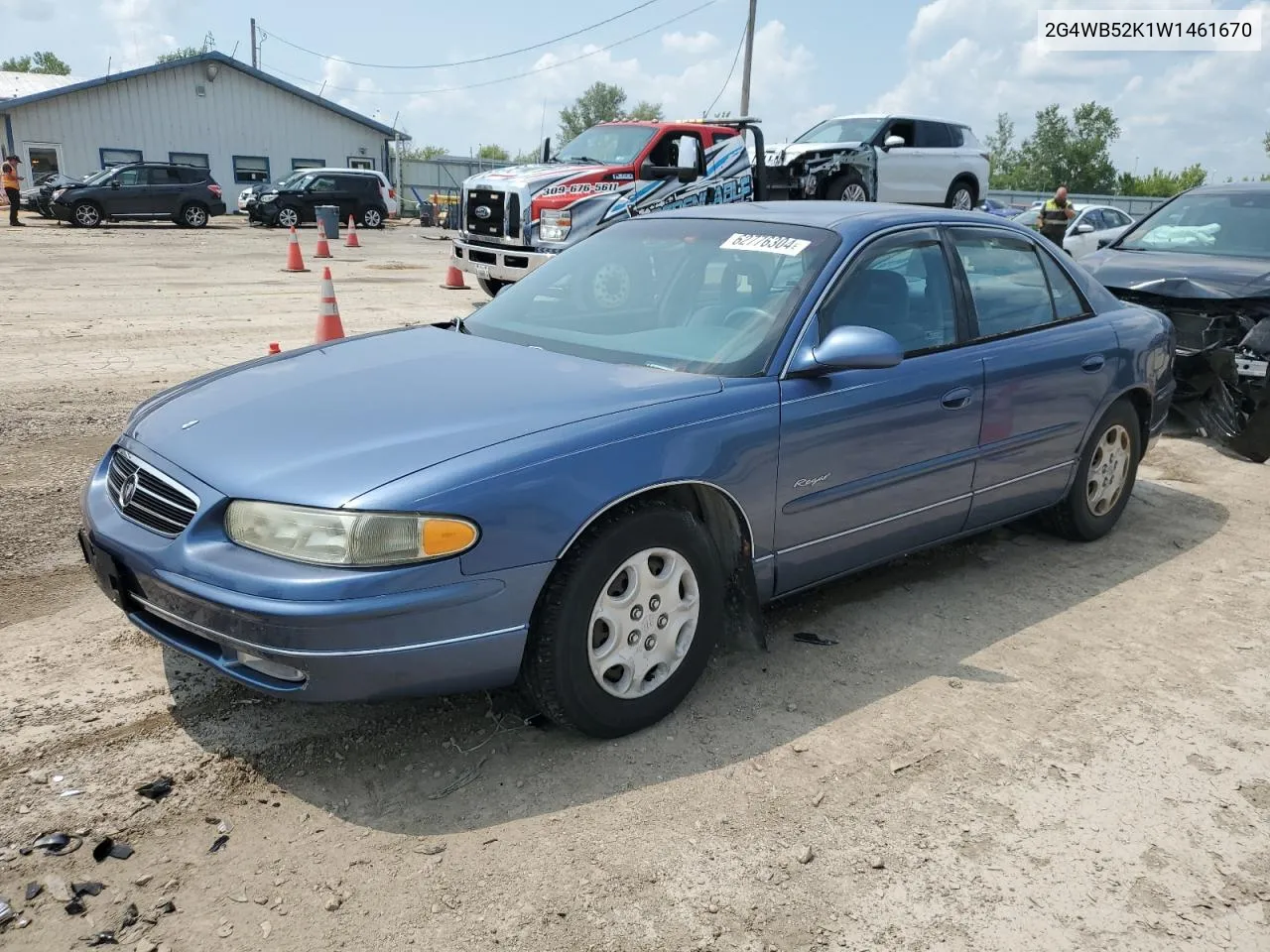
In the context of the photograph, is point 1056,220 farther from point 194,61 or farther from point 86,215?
point 194,61

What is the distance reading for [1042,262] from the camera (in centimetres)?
487

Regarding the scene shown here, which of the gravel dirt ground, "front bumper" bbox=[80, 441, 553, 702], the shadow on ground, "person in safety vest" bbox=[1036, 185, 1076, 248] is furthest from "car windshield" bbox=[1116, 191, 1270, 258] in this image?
"person in safety vest" bbox=[1036, 185, 1076, 248]

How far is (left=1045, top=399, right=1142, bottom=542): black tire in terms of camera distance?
16.5 ft

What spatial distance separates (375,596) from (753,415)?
4.53 ft

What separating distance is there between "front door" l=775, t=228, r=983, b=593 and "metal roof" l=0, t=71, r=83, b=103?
38.7 metres

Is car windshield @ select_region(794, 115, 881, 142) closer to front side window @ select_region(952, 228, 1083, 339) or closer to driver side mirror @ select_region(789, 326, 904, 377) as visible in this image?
front side window @ select_region(952, 228, 1083, 339)

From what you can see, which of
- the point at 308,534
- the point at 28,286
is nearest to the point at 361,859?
the point at 308,534

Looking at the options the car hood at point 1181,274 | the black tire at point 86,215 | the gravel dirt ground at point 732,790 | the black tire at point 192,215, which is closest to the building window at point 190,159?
the black tire at point 192,215

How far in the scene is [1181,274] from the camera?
7.59 metres

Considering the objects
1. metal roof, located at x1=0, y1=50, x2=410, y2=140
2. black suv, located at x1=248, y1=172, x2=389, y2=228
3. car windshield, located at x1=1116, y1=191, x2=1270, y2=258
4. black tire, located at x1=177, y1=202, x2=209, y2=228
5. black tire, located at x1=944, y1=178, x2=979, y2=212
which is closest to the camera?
car windshield, located at x1=1116, y1=191, x2=1270, y2=258

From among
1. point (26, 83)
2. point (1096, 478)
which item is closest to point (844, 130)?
point (1096, 478)

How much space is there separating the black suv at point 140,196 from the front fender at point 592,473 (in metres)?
27.8

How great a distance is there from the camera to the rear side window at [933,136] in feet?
56.7

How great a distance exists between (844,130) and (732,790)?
50.9 feet
